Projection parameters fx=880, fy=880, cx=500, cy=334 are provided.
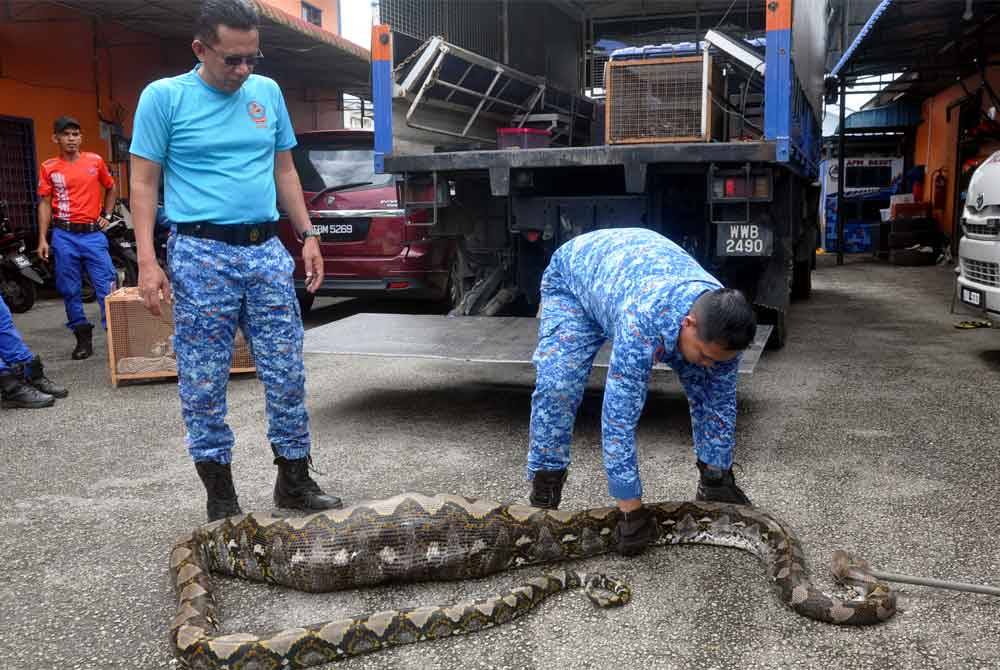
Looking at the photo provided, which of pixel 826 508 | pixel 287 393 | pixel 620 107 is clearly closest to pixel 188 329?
pixel 287 393

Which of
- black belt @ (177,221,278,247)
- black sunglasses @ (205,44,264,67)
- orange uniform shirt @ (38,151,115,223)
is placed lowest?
black belt @ (177,221,278,247)

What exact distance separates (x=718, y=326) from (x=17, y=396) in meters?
5.35

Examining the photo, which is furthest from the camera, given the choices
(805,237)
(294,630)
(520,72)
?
(805,237)

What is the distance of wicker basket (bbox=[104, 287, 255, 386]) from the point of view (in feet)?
22.6

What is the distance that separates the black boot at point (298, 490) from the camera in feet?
13.3

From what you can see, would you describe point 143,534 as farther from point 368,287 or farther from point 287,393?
point 368,287

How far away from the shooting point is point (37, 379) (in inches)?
258

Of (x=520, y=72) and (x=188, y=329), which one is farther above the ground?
(x=520, y=72)

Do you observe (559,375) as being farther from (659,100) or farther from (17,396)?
(17,396)

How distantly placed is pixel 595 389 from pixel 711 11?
14.6ft

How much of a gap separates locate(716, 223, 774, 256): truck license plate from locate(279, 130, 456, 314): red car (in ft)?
12.8

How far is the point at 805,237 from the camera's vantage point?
10.5 m

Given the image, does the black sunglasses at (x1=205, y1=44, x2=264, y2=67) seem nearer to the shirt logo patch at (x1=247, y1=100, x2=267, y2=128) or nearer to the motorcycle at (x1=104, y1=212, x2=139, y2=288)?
the shirt logo patch at (x1=247, y1=100, x2=267, y2=128)

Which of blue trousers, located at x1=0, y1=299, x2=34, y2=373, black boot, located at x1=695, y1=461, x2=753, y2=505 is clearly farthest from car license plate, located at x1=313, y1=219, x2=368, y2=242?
black boot, located at x1=695, y1=461, x2=753, y2=505
